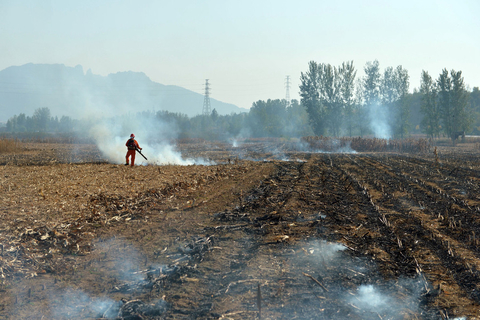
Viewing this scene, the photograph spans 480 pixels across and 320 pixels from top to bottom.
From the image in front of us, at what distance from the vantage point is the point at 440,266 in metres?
5.84

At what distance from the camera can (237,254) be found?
21.9ft

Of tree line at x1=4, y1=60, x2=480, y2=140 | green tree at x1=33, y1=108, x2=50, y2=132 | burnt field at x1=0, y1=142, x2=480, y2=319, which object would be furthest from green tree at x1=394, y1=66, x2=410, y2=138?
green tree at x1=33, y1=108, x2=50, y2=132

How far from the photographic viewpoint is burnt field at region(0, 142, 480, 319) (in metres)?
4.68

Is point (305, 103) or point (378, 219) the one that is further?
point (305, 103)

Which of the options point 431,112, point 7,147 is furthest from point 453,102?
point 7,147

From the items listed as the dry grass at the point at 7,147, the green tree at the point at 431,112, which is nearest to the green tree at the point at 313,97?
the green tree at the point at 431,112

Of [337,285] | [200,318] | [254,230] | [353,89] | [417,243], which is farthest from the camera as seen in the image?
[353,89]

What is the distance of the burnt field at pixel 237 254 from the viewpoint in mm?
4676

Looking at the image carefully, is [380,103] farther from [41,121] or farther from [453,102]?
[41,121]

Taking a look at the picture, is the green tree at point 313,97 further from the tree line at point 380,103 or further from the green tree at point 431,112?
the green tree at point 431,112

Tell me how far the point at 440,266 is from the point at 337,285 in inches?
78.1

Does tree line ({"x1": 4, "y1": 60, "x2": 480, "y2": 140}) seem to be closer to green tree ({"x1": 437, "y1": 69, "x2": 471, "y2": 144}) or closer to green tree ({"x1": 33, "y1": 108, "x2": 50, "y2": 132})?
green tree ({"x1": 437, "y1": 69, "x2": 471, "y2": 144})

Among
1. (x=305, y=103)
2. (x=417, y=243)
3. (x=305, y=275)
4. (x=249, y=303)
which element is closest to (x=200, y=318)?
(x=249, y=303)

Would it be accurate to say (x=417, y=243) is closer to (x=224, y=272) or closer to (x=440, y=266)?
(x=440, y=266)
